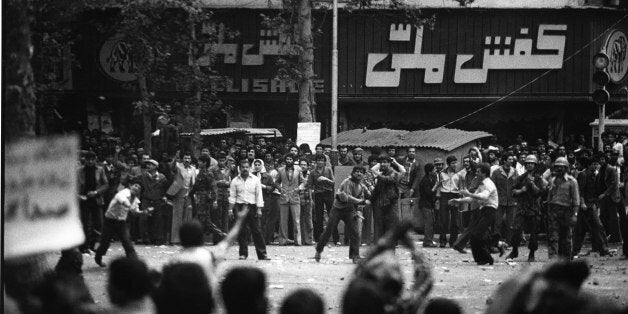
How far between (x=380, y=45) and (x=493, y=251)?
15625 millimetres

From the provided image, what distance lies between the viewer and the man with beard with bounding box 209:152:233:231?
20.3m

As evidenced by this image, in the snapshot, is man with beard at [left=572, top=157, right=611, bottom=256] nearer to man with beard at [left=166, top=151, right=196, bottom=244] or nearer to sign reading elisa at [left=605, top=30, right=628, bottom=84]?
man with beard at [left=166, top=151, right=196, bottom=244]

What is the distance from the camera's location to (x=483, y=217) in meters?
16.6

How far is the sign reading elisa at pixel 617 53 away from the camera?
3359cm

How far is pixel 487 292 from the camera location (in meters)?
13.5

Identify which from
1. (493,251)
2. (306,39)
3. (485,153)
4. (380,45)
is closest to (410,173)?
(485,153)

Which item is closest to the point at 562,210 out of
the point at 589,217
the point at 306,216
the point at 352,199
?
the point at 589,217

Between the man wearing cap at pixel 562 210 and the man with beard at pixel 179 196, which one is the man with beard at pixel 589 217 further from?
the man with beard at pixel 179 196

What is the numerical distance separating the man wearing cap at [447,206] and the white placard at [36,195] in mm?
10150

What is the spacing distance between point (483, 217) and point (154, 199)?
244 inches

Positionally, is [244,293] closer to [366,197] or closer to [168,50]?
[366,197]

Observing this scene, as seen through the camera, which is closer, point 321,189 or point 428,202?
point 428,202

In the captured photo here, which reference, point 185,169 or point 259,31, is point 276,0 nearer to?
point 259,31

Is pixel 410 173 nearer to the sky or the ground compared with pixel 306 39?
nearer to the ground
